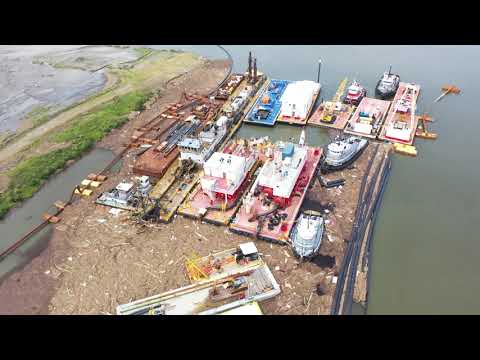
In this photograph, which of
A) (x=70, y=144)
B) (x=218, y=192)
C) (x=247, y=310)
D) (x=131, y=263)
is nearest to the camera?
(x=247, y=310)

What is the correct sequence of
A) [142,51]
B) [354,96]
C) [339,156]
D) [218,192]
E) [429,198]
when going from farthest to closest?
[142,51] → [354,96] → [339,156] → [429,198] → [218,192]

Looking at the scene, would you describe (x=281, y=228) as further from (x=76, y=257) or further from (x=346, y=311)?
(x=76, y=257)

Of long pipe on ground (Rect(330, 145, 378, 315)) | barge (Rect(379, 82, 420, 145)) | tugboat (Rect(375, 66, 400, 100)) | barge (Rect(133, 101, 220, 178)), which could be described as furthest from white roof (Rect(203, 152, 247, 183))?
tugboat (Rect(375, 66, 400, 100))

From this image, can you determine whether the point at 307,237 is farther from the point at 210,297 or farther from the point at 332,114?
the point at 332,114

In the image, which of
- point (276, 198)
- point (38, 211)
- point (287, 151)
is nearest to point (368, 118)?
point (287, 151)

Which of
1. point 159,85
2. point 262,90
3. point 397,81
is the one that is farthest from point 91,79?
point 397,81

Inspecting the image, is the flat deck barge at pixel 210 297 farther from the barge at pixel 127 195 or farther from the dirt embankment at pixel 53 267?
the barge at pixel 127 195
